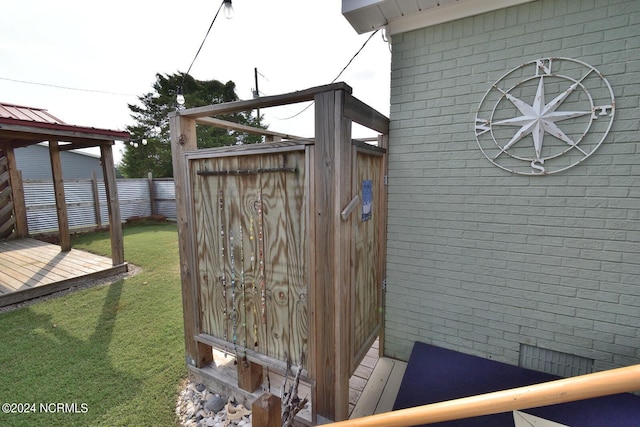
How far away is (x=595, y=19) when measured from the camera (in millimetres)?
1732

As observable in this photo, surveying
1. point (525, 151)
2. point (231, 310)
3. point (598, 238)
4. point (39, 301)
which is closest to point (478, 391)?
point (598, 238)

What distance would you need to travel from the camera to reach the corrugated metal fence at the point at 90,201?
704 cm

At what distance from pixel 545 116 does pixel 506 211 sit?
27.2 inches

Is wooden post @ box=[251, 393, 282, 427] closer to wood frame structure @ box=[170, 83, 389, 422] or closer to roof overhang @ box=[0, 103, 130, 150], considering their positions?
wood frame structure @ box=[170, 83, 389, 422]

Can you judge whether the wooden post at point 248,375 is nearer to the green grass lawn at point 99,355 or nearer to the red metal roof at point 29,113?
the green grass lawn at point 99,355

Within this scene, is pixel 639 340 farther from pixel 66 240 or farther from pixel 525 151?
pixel 66 240

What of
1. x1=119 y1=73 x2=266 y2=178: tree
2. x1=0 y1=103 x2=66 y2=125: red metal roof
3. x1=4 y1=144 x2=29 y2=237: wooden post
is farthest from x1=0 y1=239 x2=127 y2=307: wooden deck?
x1=119 y1=73 x2=266 y2=178: tree

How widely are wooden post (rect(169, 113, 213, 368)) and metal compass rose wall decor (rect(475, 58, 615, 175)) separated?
7.29 feet

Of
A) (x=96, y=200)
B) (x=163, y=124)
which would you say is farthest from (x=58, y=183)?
(x=163, y=124)

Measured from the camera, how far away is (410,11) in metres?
2.11

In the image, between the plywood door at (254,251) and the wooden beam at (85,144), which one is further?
the wooden beam at (85,144)

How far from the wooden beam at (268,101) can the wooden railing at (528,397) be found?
1.44 m

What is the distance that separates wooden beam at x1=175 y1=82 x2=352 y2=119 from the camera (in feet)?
5.00

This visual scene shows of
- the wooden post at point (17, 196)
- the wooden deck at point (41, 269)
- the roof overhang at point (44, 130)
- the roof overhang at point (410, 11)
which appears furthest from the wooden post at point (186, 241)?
the wooden post at point (17, 196)
